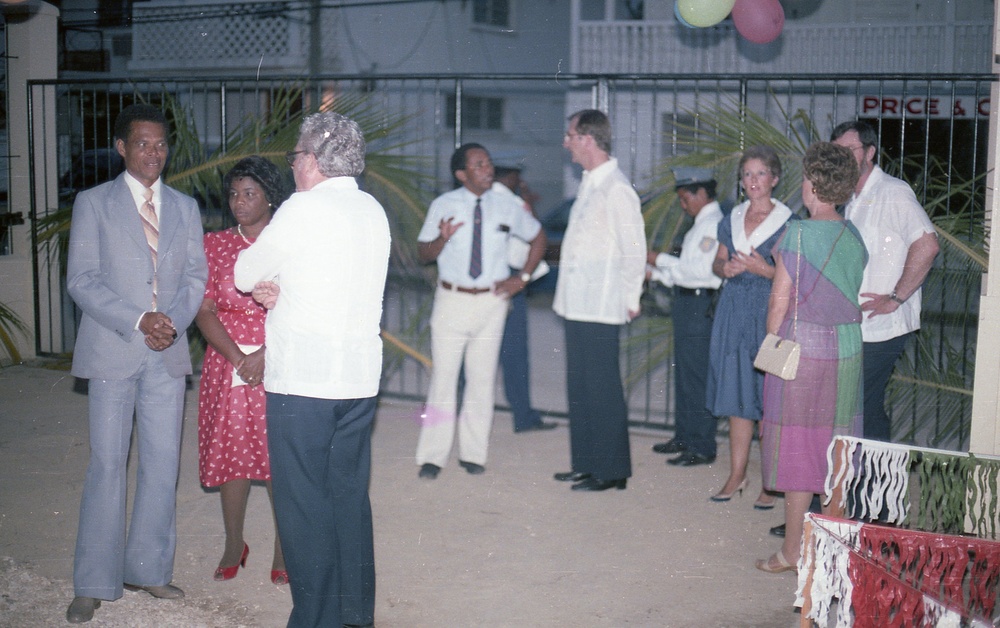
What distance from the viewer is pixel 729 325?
5355 mm

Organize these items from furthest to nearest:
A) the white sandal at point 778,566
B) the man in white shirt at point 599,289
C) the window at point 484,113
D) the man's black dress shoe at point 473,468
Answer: the window at point 484,113 < the man's black dress shoe at point 473,468 < the man in white shirt at point 599,289 < the white sandal at point 778,566

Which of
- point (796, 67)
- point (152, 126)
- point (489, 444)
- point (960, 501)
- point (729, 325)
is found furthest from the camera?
point (796, 67)

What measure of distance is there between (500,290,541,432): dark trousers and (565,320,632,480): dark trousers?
1.28 metres

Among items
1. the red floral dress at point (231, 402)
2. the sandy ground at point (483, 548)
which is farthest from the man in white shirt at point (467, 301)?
the red floral dress at point (231, 402)

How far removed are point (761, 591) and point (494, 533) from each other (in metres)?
1.27

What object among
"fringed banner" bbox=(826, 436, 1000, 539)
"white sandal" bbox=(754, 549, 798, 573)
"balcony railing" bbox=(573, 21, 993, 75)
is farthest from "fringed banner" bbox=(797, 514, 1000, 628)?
"balcony railing" bbox=(573, 21, 993, 75)

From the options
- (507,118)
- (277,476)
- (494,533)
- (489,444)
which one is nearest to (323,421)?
(277,476)

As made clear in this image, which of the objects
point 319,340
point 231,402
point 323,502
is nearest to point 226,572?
point 231,402

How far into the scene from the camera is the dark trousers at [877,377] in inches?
201

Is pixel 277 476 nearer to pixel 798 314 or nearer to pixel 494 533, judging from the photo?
pixel 494 533

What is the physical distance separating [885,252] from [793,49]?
1277cm

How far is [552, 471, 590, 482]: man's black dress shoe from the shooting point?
5.86 m

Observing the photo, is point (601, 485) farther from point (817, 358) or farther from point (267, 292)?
point (267, 292)

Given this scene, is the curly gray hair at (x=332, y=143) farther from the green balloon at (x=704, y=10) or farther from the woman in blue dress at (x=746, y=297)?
the green balloon at (x=704, y=10)
